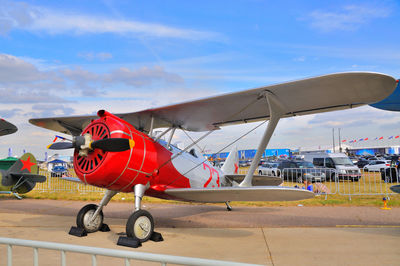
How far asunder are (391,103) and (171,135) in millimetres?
5062

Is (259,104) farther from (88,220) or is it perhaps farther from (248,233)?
(88,220)

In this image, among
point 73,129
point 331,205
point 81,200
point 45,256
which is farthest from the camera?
point 81,200

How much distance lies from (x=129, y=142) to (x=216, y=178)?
12.6 ft

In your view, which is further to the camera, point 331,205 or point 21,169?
point 21,169

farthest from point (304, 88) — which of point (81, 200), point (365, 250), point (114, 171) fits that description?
point (81, 200)

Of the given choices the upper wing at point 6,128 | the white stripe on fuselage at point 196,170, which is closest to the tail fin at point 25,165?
the upper wing at point 6,128

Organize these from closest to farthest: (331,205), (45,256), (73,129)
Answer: (45,256) → (73,129) → (331,205)

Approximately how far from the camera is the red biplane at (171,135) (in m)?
5.11

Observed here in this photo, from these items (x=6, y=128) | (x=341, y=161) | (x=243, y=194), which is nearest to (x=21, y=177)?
(x=6, y=128)

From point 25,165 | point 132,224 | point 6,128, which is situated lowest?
point 132,224

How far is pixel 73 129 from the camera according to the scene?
7.54m

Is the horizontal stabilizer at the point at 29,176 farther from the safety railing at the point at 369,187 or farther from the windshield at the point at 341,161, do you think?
the windshield at the point at 341,161

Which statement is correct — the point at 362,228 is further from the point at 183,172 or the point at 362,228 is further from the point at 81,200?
the point at 81,200

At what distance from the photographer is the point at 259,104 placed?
20.9 feet
